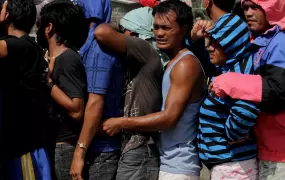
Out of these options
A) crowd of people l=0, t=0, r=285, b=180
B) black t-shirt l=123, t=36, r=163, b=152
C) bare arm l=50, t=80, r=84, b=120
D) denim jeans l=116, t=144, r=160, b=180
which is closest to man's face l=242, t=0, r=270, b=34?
crowd of people l=0, t=0, r=285, b=180

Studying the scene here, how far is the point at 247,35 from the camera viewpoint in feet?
8.91

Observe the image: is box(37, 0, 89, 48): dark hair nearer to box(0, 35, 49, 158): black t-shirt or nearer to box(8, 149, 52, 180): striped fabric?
box(0, 35, 49, 158): black t-shirt

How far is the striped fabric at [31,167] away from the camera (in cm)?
299

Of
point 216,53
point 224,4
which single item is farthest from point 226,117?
point 224,4

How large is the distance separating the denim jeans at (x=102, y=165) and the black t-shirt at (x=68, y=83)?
0.19 meters

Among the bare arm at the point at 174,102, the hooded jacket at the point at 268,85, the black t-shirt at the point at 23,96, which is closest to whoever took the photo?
the hooded jacket at the point at 268,85

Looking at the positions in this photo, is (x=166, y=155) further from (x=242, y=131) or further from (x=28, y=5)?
(x=28, y=5)

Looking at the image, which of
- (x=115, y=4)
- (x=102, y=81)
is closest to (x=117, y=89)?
(x=102, y=81)

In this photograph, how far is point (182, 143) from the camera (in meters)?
2.85

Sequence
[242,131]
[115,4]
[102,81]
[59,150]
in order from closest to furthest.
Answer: [242,131], [102,81], [59,150], [115,4]

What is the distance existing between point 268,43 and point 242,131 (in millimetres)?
496

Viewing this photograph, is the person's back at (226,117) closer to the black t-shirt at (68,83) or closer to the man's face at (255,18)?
the man's face at (255,18)

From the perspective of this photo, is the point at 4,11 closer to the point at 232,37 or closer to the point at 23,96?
the point at 23,96

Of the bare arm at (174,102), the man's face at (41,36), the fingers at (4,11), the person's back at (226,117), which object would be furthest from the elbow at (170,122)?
the fingers at (4,11)
